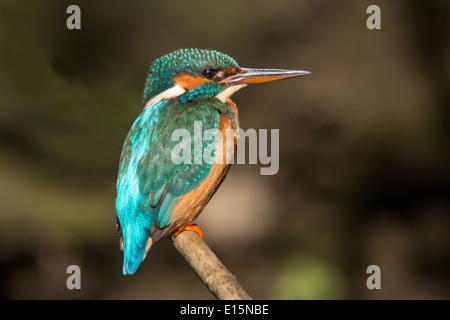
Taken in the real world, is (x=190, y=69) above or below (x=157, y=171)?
above

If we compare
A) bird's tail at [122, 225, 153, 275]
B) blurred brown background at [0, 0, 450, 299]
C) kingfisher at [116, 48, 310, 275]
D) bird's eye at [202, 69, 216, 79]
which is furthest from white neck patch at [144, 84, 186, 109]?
blurred brown background at [0, 0, 450, 299]

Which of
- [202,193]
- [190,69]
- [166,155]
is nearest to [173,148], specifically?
[166,155]

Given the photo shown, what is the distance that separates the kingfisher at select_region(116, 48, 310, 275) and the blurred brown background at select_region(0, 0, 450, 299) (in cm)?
132

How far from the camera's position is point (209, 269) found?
1.99 meters

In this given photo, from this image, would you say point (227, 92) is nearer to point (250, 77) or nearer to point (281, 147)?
point (250, 77)

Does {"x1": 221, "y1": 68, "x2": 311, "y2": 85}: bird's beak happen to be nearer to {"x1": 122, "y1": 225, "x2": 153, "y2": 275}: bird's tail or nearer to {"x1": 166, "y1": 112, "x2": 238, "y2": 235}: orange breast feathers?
{"x1": 166, "y1": 112, "x2": 238, "y2": 235}: orange breast feathers

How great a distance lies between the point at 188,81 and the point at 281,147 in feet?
7.00

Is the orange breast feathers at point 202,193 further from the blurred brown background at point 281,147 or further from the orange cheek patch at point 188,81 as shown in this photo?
the blurred brown background at point 281,147

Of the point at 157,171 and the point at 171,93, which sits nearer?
the point at 157,171

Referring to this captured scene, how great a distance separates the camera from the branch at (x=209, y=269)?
1.81m

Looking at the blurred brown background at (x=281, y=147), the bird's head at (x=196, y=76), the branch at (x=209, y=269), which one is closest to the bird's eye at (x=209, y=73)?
the bird's head at (x=196, y=76)

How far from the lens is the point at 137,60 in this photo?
411 cm

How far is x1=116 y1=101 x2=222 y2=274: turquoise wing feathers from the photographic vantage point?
7.59 feet

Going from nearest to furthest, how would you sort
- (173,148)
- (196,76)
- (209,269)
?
1. (209,269)
2. (173,148)
3. (196,76)
